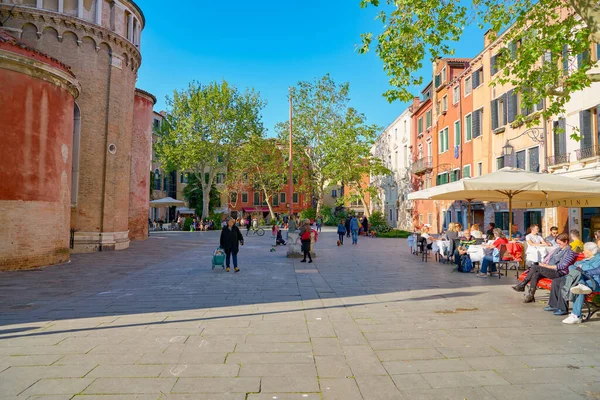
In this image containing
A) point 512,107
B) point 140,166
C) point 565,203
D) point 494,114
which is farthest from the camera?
point 140,166

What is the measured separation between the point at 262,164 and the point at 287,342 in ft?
140

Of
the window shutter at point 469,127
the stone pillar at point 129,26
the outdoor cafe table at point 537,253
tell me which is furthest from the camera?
the window shutter at point 469,127

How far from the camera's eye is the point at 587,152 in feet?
48.2

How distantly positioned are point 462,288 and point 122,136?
52.6 ft

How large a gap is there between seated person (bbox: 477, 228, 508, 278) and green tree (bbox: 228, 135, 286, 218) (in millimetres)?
32759

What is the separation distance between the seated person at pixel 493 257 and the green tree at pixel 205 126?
28.6 meters

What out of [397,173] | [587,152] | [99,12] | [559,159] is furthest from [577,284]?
[397,173]

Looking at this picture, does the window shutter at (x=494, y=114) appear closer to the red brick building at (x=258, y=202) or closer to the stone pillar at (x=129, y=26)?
the stone pillar at (x=129, y=26)

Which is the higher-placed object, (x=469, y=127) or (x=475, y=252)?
(x=469, y=127)

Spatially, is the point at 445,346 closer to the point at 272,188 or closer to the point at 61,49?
the point at 61,49

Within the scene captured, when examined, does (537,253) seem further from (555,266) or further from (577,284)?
(577,284)

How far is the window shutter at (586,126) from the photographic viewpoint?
1480cm

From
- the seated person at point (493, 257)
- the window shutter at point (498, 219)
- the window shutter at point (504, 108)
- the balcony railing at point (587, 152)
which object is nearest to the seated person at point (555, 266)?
the seated person at point (493, 257)

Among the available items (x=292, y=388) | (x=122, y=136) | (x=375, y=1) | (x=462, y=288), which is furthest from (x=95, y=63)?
(x=292, y=388)
